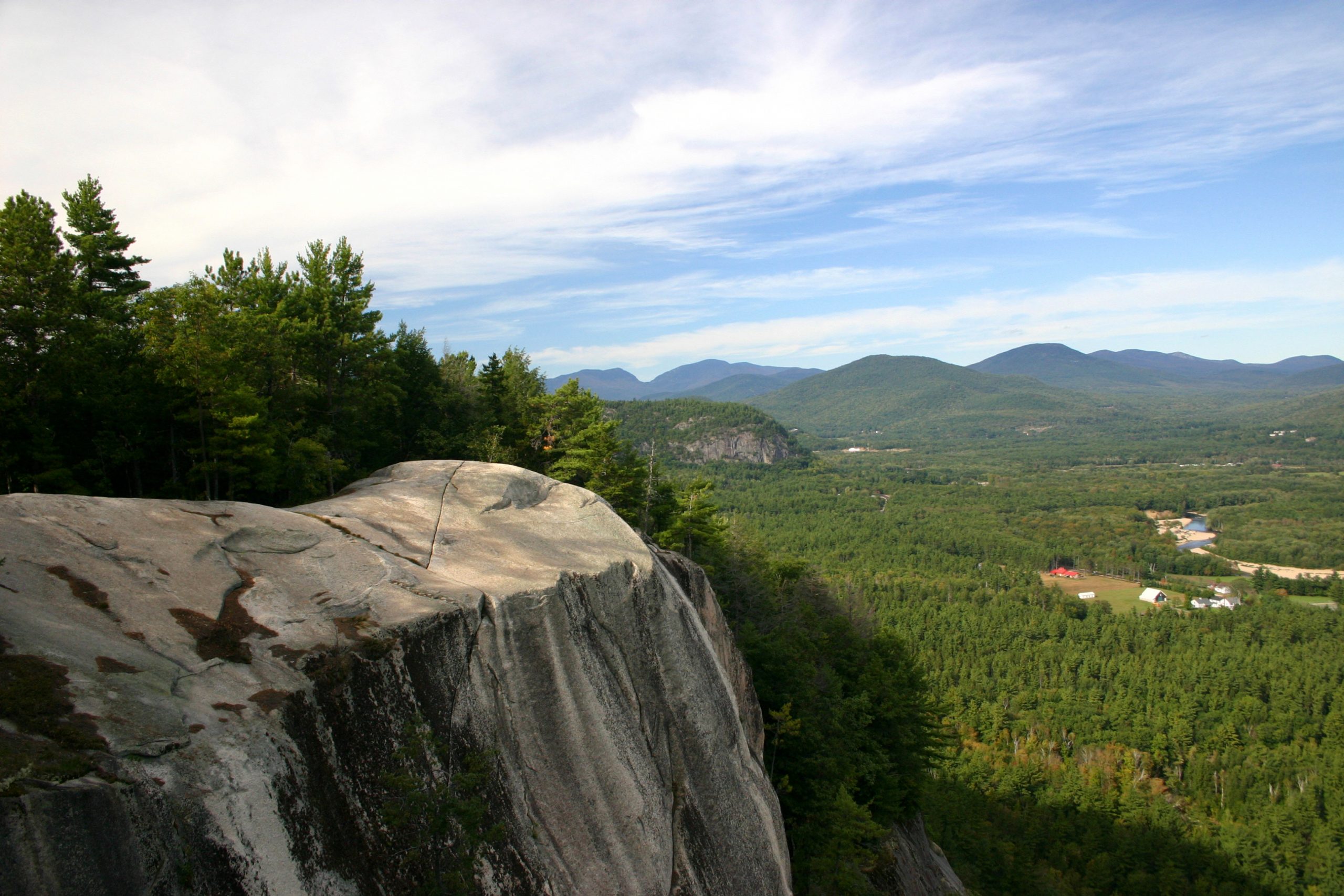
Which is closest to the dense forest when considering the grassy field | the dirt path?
the grassy field

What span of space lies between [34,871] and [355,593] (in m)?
5.88

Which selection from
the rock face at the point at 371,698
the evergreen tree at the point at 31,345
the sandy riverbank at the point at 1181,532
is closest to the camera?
the rock face at the point at 371,698

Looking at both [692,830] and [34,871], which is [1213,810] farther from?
[34,871]

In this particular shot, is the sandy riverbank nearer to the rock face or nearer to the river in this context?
the river

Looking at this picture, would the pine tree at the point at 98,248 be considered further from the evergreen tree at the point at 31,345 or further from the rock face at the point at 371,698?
the rock face at the point at 371,698

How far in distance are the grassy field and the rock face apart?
120 meters

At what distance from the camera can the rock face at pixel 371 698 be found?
820 cm

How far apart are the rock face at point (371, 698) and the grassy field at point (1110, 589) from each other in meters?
120

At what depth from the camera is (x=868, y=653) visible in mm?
31844

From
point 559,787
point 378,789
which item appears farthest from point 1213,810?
point 378,789

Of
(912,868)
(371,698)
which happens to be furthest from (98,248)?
(912,868)

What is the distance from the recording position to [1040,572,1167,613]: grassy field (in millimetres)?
117562

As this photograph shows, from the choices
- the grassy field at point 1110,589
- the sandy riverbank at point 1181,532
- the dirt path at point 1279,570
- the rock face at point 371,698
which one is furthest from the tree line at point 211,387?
the sandy riverbank at point 1181,532

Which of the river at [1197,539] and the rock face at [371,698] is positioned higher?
the rock face at [371,698]
